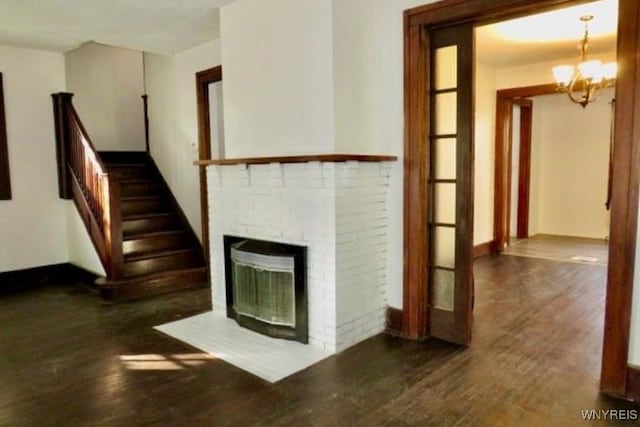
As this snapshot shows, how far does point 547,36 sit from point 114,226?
199 inches

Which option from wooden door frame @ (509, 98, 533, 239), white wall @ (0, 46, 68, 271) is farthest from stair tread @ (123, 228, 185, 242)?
wooden door frame @ (509, 98, 533, 239)

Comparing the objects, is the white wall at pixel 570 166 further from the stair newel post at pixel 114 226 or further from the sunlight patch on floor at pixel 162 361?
the sunlight patch on floor at pixel 162 361

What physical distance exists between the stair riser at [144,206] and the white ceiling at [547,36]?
13.9ft

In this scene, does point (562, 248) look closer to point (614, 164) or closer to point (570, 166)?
point (570, 166)

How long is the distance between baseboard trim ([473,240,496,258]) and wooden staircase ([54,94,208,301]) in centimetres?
374

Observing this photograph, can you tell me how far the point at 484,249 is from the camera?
21.0 feet

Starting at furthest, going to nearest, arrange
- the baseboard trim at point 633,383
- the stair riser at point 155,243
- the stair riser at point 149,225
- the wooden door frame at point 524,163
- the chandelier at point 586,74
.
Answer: the wooden door frame at point 524,163 < the stair riser at point 149,225 < the stair riser at point 155,243 < the chandelier at point 586,74 < the baseboard trim at point 633,383

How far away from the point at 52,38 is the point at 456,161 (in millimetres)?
4379

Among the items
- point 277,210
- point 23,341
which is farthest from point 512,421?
point 23,341

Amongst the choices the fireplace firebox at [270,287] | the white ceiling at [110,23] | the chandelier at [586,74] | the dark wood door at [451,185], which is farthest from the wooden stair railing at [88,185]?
the chandelier at [586,74]

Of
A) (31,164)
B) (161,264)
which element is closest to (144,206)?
(161,264)

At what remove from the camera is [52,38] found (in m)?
4.70

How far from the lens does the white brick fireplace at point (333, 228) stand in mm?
3047

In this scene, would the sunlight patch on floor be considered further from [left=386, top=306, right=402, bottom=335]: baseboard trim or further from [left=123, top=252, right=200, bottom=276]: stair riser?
[left=123, top=252, right=200, bottom=276]: stair riser
